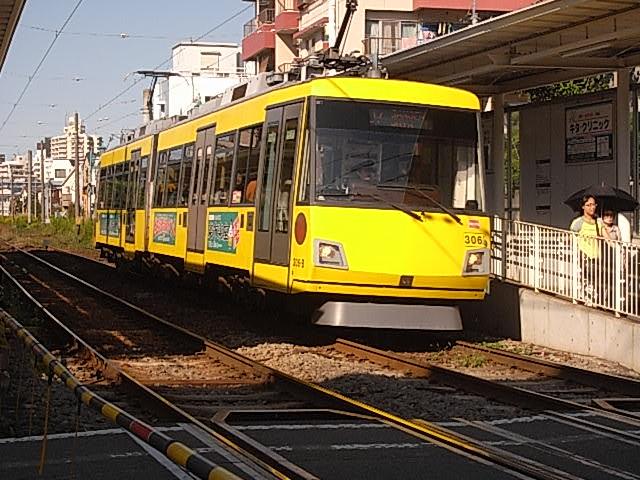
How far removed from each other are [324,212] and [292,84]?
2.11 metres

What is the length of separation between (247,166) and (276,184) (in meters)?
1.66

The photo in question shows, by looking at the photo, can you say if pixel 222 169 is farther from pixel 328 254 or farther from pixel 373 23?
pixel 373 23

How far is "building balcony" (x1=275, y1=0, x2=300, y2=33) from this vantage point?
55.5 m

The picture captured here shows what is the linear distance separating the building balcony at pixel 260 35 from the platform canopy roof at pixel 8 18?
3988 centimetres

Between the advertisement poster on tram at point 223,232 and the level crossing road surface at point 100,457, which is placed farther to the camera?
the advertisement poster on tram at point 223,232

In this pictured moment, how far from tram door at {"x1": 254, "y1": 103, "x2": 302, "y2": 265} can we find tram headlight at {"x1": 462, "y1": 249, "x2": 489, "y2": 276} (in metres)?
2.17

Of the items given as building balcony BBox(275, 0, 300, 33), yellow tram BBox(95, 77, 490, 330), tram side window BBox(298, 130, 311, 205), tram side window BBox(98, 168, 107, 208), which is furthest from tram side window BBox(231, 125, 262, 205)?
building balcony BBox(275, 0, 300, 33)

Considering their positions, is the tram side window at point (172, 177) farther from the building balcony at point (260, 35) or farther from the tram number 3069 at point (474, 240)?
the building balcony at point (260, 35)

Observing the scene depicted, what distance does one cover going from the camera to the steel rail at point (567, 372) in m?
11.4

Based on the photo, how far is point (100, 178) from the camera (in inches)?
1319

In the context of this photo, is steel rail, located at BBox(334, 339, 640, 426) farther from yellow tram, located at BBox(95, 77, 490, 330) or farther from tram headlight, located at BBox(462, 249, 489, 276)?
tram headlight, located at BBox(462, 249, 489, 276)

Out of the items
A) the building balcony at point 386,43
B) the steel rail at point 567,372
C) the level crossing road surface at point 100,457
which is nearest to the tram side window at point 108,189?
the steel rail at point 567,372

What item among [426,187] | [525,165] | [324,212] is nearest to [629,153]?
[525,165]

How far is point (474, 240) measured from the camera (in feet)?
47.6
